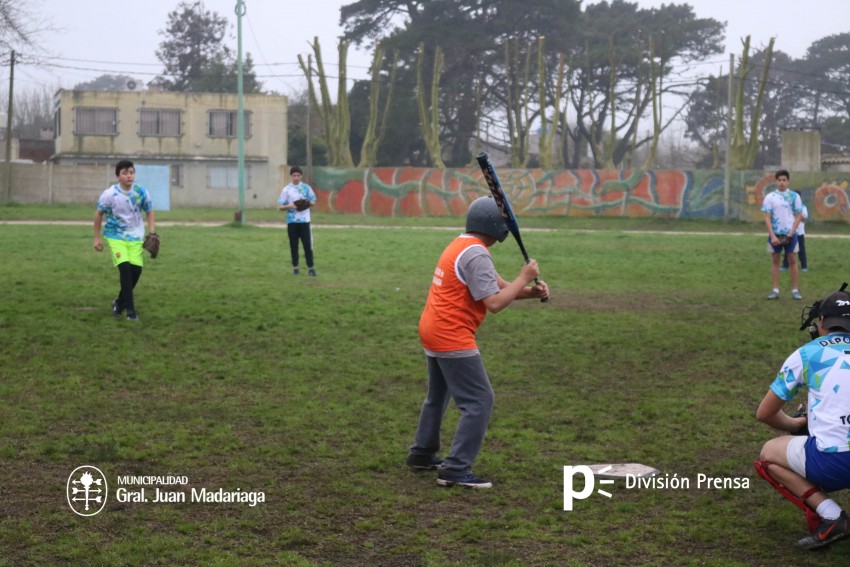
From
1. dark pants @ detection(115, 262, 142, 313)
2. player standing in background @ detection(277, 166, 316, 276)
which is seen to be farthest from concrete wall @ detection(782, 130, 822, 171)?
dark pants @ detection(115, 262, 142, 313)

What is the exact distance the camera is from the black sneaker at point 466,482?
6.34 meters

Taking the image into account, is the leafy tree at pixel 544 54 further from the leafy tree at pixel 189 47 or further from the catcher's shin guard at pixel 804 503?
the catcher's shin guard at pixel 804 503

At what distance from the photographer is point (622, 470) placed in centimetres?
673

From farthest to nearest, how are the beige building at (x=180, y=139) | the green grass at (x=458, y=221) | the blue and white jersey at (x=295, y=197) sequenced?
1. the beige building at (x=180, y=139)
2. the green grass at (x=458, y=221)
3. the blue and white jersey at (x=295, y=197)

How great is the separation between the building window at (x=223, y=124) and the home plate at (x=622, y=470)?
5039cm

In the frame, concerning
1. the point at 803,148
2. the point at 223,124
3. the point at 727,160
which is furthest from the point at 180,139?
the point at 803,148

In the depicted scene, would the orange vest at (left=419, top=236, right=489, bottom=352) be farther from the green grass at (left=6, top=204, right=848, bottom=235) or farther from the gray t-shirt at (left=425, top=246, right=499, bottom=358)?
the green grass at (left=6, top=204, right=848, bottom=235)

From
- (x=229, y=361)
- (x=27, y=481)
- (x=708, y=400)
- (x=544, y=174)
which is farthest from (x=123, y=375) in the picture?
(x=544, y=174)

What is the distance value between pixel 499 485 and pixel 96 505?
2325 millimetres

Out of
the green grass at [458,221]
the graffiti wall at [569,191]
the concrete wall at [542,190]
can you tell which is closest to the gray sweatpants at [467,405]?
the green grass at [458,221]

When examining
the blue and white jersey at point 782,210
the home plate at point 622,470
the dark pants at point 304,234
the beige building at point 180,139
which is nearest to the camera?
the home plate at point 622,470

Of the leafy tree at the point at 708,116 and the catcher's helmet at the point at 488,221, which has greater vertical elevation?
the leafy tree at the point at 708,116

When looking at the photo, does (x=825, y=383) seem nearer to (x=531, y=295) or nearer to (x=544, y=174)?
(x=531, y=295)

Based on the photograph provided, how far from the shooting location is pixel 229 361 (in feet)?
33.7
